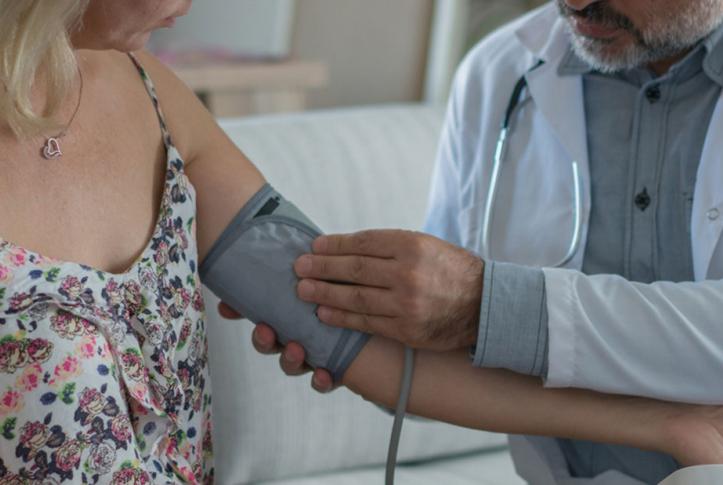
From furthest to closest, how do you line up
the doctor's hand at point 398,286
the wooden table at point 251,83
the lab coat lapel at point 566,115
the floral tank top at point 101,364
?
the wooden table at point 251,83, the lab coat lapel at point 566,115, the doctor's hand at point 398,286, the floral tank top at point 101,364

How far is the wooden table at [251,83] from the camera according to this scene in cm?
293

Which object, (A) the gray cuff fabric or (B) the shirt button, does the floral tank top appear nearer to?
(A) the gray cuff fabric

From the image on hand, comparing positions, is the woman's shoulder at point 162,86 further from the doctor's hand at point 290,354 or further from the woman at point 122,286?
the doctor's hand at point 290,354

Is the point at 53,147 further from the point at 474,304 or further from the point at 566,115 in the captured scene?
the point at 566,115

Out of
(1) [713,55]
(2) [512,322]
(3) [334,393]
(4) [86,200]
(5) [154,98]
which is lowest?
(3) [334,393]

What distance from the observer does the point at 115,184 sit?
53.7 inches

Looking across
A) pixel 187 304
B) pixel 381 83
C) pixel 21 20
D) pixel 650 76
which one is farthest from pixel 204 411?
pixel 381 83

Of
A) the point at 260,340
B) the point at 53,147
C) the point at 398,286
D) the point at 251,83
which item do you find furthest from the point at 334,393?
the point at 251,83

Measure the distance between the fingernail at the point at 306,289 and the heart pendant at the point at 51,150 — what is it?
333 mm

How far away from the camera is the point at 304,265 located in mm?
1474

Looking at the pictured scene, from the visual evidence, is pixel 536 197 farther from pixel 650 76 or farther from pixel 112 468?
pixel 112 468

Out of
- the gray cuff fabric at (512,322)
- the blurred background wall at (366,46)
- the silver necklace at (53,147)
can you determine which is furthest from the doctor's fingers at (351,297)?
the blurred background wall at (366,46)

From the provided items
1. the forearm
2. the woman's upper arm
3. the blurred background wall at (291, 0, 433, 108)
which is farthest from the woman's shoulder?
the blurred background wall at (291, 0, 433, 108)

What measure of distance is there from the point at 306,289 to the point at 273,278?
0.16ft
